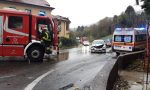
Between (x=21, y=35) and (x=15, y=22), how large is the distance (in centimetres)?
81

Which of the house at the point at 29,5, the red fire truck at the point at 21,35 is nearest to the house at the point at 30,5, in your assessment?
the house at the point at 29,5

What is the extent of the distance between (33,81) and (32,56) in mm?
8384

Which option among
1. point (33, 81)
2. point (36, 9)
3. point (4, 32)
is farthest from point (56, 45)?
point (36, 9)

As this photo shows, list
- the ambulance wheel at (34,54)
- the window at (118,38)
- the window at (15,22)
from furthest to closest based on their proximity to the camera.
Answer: the window at (118,38) < the ambulance wheel at (34,54) < the window at (15,22)

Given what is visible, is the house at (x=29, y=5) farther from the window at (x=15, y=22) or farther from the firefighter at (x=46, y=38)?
the window at (x=15, y=22)

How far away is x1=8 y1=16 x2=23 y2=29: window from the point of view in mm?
20769

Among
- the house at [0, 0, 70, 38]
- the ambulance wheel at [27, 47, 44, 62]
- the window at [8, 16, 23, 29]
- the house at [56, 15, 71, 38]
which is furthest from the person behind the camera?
the house at [56, 15, 71, 38]

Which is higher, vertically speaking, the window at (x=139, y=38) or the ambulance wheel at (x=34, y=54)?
the window at (x=139, y=38)

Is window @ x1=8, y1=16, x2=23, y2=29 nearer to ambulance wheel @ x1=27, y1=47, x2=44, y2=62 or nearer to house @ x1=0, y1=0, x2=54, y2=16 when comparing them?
ambulance wheel @ x1=27, y1=47, x2=44, y2=62

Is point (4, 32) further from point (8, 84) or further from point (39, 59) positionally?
point (8, 84)

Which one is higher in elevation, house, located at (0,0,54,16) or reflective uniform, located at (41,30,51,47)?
house, located at (0,0,54,16)

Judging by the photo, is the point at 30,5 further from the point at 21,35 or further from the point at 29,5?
the point at 21,35

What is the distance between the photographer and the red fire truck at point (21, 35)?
20.5m

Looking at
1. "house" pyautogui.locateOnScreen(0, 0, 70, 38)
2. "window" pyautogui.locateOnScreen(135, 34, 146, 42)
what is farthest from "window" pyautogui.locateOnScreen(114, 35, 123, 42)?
"house" pyautogui.locateOnScreen(0, 0, 70, 38)
